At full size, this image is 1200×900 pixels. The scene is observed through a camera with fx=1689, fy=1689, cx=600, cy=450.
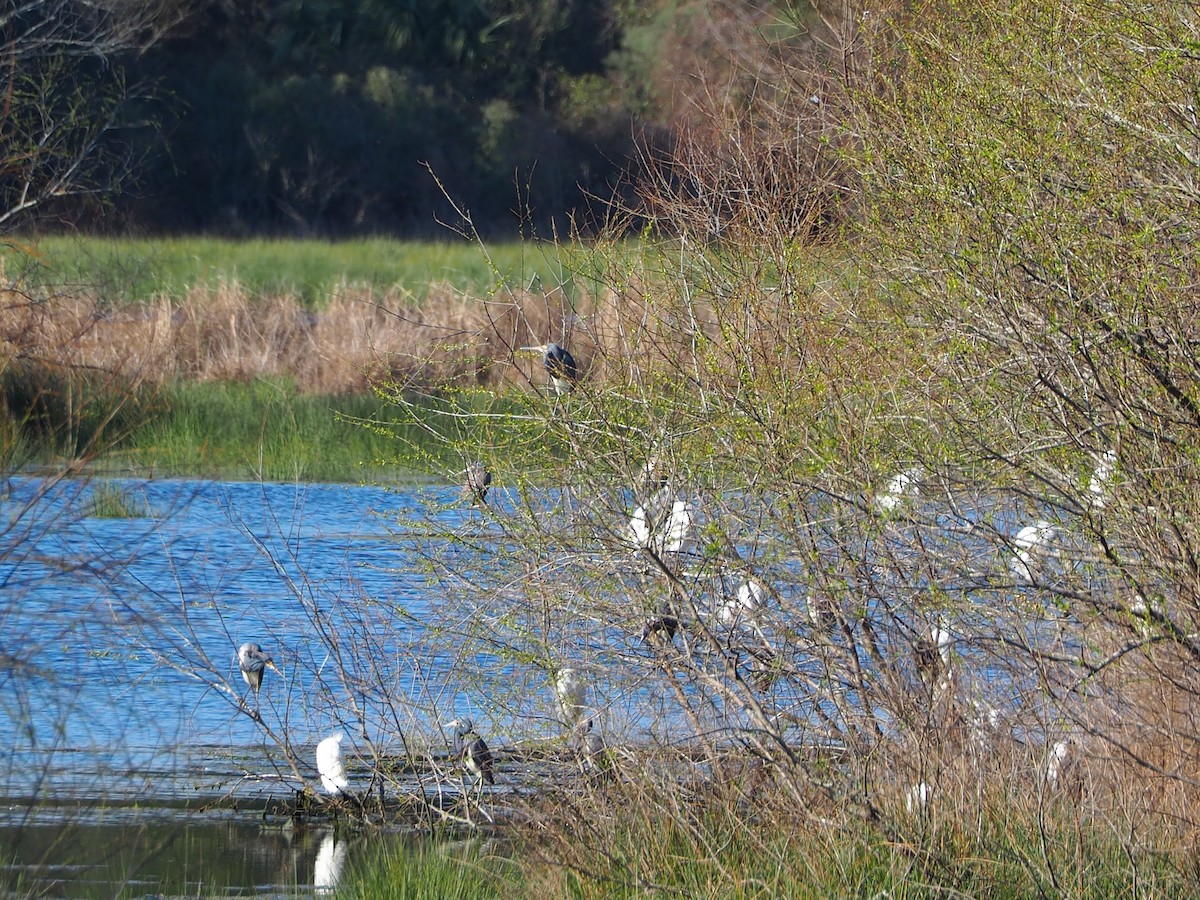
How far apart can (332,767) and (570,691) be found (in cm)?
90

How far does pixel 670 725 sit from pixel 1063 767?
1.16 m

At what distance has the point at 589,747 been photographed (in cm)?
501

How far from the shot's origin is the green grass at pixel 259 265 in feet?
46.0

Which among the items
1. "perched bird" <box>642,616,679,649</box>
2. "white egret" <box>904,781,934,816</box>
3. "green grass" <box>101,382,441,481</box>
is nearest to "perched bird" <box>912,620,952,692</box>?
"white egret" <box>904,781,934,816</box>

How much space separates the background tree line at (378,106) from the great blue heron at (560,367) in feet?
70.6

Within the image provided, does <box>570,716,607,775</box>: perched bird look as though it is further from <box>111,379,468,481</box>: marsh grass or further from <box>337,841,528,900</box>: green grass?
<box>111,379,468,481</box>: marsh grass

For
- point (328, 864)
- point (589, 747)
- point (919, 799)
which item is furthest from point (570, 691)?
point (919, 799)

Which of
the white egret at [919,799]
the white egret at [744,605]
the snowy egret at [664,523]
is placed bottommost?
the white egret at [744,605]

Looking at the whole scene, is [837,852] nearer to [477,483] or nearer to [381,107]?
[477,483]

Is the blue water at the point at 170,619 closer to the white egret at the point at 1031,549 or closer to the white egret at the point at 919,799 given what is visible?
Answer: the white egret at the point at 919,799

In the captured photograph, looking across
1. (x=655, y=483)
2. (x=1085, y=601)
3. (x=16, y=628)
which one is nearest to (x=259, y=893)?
(x=16, y=628)

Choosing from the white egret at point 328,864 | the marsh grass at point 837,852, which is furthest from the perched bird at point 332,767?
the marsh grass at point 837,852

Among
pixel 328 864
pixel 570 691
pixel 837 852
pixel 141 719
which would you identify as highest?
pixel 837 852

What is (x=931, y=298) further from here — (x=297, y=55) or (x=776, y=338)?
(x=297, y=55)
